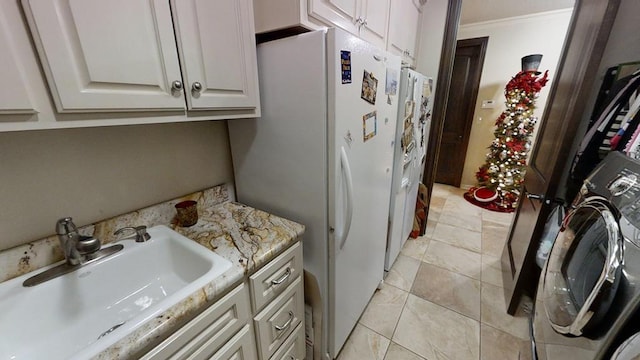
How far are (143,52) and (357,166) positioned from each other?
2.90 ft

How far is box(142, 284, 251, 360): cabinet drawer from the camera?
0.64 metres

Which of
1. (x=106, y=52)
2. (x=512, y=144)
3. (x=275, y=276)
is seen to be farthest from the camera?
(x=512, y=144)

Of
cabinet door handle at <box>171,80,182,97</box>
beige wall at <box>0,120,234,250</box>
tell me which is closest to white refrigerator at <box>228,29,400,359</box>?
beige wall at <box>0,120,234,250</box>

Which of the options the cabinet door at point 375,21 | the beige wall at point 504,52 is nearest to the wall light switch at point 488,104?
the beige wall at point 504,52

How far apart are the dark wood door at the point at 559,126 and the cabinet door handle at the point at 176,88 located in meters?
1.73

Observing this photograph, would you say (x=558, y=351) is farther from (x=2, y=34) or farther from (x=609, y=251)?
(x=2, y=34)

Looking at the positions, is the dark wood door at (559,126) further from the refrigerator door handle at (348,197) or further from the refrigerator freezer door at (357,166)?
the refrigerator door handle at (348,197)

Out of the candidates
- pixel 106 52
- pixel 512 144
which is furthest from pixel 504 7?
pixel 106 52

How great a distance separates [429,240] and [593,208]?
1810mm

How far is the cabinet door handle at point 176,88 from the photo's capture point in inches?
29.9

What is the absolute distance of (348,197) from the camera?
109cm

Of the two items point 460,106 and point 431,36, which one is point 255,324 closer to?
point 431,36

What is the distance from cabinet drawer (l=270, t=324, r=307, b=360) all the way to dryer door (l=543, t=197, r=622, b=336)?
1.04 m

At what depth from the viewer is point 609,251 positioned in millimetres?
700
